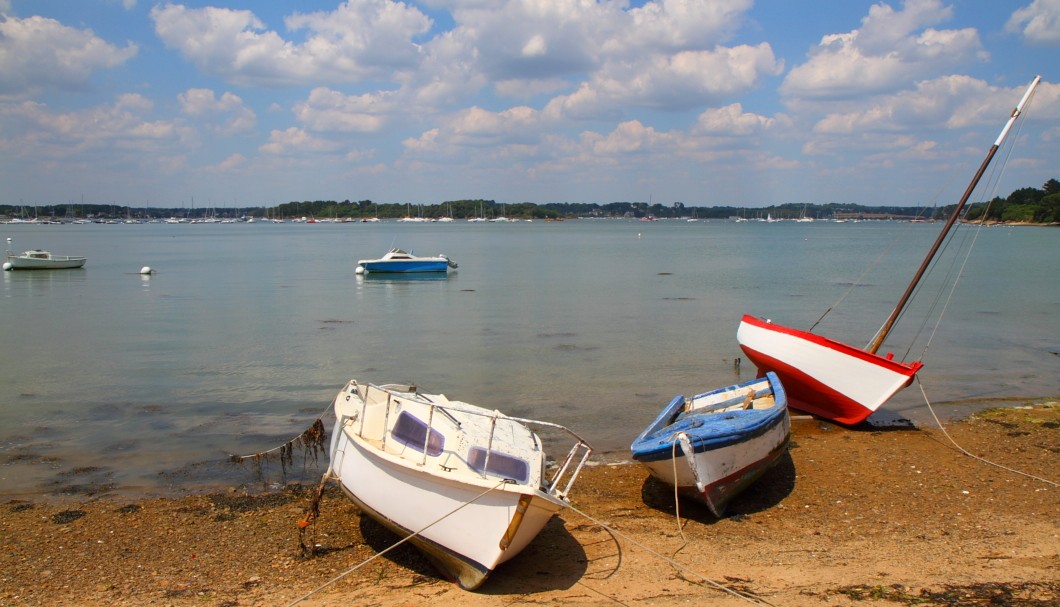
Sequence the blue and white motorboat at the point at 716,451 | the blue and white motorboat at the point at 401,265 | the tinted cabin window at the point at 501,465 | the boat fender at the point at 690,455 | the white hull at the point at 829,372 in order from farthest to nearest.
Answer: the blue and white motorboat at the point at 401,265 < the white hull at the point at 829,372 < the blue and white motorboat at the point at 716,451 < the boat fender at the point at 690,455 < the tinted cabin window at the point at 501,465

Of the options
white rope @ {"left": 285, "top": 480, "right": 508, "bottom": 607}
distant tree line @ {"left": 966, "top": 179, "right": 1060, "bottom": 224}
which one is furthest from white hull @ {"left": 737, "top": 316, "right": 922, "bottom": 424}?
distant tree line @ {"left": 966, "top": 179, "right": 1060, "bottom": 224}

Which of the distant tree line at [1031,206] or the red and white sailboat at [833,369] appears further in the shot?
the distant tree line at [1031,206]

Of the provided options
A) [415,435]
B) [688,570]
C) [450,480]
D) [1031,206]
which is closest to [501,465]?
[450,480]

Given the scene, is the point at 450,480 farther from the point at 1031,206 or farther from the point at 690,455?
the point at 1031,206

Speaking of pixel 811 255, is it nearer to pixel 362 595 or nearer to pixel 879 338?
pixel 879 338

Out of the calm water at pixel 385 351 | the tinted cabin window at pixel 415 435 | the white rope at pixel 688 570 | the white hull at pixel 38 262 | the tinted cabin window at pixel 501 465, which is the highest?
the tinted cabin window at pixel 415 435

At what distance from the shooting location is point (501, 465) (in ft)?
30.4

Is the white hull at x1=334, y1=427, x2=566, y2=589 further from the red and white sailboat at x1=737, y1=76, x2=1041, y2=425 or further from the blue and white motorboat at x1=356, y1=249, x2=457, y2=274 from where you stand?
the blue and white motorboat at x1=356, y1=249, x2=457, y2=274

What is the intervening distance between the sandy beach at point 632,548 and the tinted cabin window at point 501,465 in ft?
4.29

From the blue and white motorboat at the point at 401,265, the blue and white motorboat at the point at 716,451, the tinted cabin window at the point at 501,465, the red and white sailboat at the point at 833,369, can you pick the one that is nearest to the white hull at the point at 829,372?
the red and white sailboat at the point at 833,369

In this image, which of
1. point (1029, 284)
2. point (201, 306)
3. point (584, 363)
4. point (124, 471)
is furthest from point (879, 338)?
point (1029, 284)

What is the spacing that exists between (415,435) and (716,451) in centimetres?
406

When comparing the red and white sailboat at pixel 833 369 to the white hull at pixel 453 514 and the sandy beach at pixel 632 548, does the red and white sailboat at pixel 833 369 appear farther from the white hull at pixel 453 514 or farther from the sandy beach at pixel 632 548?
the white hull at pixel 453 514

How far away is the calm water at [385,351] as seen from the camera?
16.1 metres
